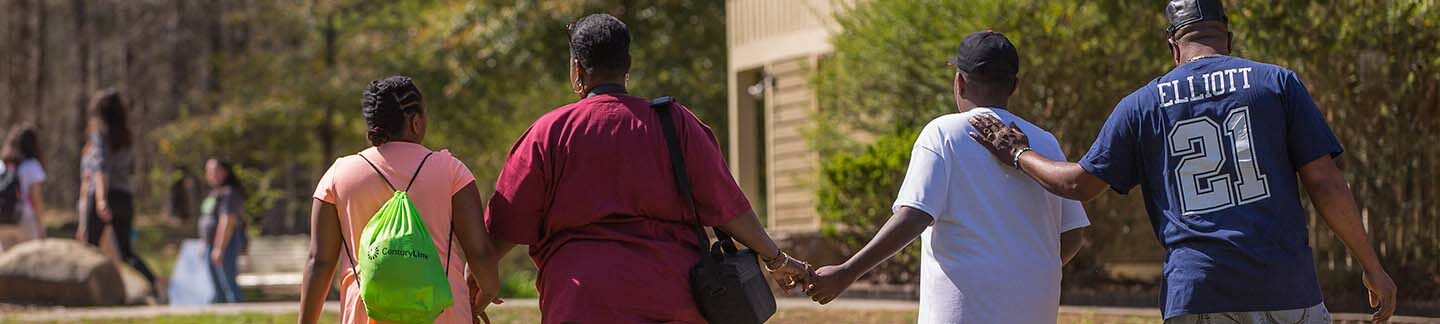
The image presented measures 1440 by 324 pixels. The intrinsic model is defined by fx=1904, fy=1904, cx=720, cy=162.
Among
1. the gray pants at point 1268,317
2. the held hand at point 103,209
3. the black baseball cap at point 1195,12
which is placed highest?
the black baseball cap at point 1195,12

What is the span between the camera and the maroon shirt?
456 cm

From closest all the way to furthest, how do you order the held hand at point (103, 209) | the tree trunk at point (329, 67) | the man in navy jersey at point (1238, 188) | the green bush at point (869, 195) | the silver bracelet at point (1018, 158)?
the man in navy jersey at point (1238, 188) < the silver bracelet at point (1018, 158) < the green bush at point (869, 195) < the held hand at point (103, 209) < the tree trunk at point (329, 67)

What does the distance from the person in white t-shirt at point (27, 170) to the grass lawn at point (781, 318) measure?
2813mm

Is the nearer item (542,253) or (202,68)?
(542,253)

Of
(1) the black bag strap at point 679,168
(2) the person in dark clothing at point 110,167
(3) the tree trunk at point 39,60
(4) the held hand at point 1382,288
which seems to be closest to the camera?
(4) the held hand at point 1382,288

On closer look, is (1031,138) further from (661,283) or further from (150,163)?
(150,163)

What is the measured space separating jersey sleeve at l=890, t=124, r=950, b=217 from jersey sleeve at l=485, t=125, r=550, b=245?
89 centimetres

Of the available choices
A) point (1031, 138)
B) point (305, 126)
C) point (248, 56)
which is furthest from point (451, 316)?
point (248, 56)

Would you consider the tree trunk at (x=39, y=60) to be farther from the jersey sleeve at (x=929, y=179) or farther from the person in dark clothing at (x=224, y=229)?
the jersey sleeve at (x=929, y=179)

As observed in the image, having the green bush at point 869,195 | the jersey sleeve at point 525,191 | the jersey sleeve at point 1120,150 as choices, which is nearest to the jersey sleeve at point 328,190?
the jersey sleeve at point 525,191

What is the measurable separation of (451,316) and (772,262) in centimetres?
89

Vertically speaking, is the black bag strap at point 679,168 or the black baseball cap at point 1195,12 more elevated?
the black baseball cap at point 1195,12

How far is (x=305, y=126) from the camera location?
31844mm

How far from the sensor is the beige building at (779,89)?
18484mm
